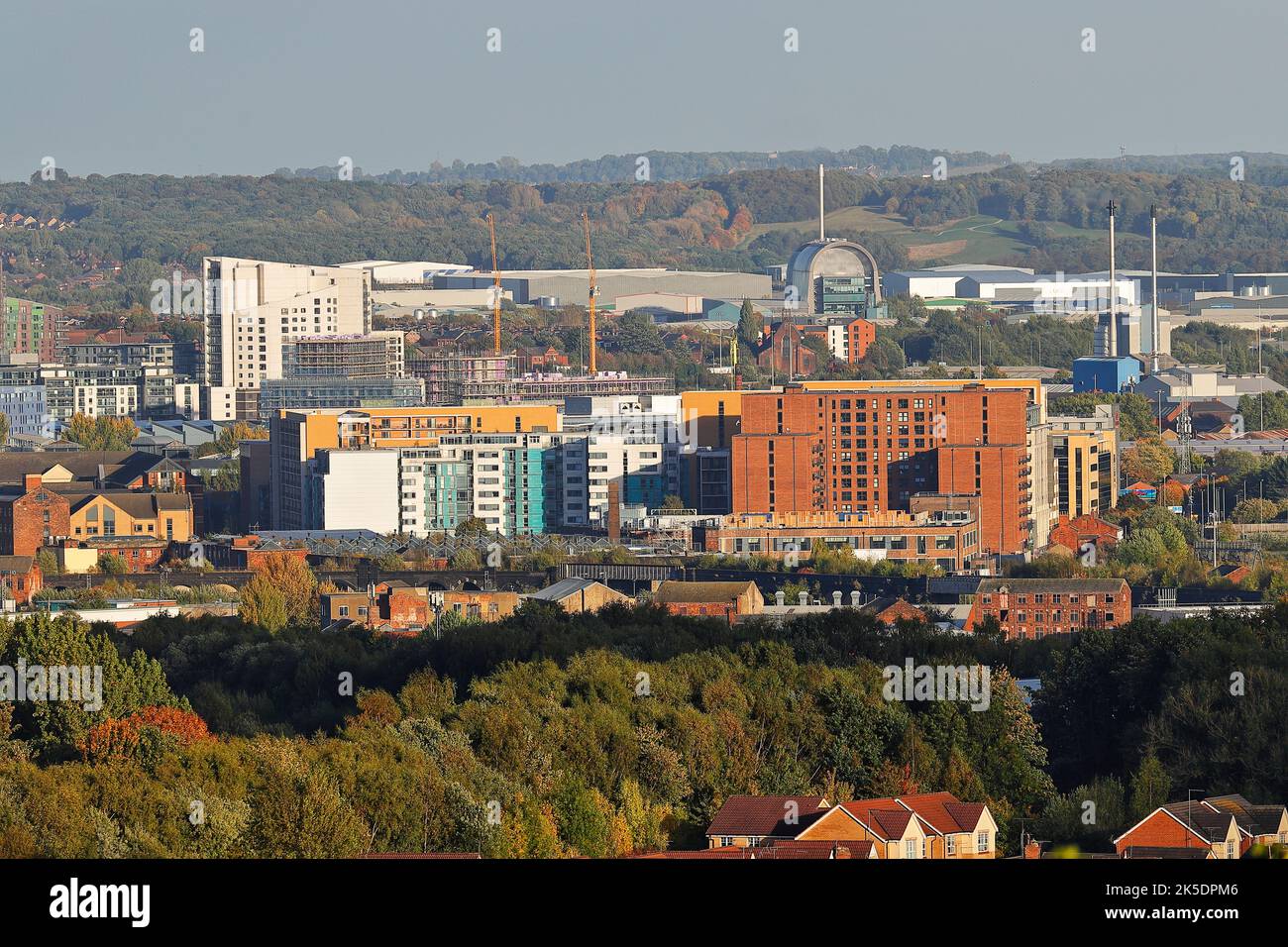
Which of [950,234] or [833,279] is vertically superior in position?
[950,234]

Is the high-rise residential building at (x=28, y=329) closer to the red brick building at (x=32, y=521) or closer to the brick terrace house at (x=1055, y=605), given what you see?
the red brick building at (x=32, y=521)

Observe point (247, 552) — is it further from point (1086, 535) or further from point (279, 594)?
point (1086, 535)

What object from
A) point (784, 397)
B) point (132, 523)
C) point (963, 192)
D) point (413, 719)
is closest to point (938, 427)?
point (784, 397)

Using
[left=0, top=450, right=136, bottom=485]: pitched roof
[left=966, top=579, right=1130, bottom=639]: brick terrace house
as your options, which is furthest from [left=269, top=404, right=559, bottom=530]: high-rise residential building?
[left=966, top=579, right=1130, bottom=639]: brick terrace house

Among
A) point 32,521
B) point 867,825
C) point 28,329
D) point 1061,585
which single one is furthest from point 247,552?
point 28,329

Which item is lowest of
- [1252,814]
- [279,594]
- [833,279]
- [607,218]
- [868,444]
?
[1252,814]
